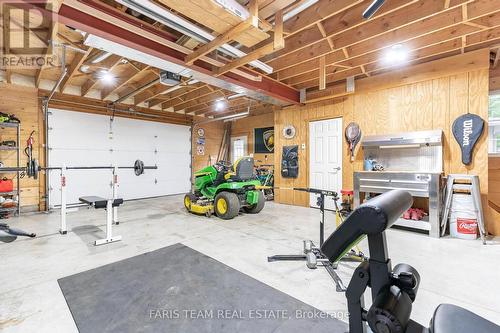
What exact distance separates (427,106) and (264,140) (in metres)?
5.07

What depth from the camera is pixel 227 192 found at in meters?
4.78

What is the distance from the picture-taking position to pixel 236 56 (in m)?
3.60

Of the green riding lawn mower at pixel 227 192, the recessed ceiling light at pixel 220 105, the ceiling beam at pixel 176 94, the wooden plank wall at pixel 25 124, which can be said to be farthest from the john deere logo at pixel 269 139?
the wooden plank wall at pixel 25 124

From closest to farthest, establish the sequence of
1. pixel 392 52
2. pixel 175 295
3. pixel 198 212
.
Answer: pixel 175 295
pixel 392 52
pixel 198 212

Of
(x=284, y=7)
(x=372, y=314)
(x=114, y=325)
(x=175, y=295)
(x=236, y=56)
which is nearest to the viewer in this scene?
(x=372, y=314)

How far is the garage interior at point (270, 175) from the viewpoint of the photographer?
1.76m

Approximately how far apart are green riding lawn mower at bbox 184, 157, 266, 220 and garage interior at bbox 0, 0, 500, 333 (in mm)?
46

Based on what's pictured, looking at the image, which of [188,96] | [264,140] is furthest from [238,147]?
[188,96]

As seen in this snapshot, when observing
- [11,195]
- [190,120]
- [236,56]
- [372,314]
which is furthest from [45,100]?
[372,314]

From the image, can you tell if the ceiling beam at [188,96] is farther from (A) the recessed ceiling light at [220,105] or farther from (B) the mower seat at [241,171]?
(B) the mower seat at [241,171]

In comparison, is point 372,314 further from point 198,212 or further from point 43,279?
point 198,212

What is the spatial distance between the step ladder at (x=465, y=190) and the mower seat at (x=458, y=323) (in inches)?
137

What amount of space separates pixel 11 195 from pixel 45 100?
229 cm

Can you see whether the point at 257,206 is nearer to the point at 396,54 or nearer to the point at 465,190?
the point at 465,190
